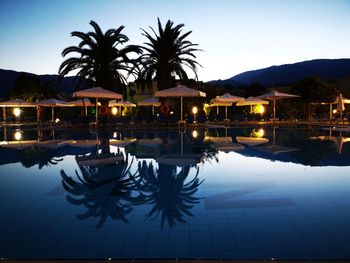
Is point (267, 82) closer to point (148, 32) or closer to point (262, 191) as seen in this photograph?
point (148, 32)

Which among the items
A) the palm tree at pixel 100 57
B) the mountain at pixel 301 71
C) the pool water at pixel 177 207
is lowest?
the pool water at pixel 177 207

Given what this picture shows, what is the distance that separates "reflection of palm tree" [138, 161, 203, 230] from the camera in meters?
4.20

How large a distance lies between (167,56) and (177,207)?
18076 millimetres

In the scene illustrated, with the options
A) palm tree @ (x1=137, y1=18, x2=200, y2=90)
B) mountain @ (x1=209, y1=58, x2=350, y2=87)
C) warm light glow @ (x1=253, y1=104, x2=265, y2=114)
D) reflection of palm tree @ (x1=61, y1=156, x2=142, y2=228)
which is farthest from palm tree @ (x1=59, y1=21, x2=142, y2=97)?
mountain @ (x1=209, y1=58, x2=350, y2=87)

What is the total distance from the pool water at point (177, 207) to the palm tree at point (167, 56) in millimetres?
13902

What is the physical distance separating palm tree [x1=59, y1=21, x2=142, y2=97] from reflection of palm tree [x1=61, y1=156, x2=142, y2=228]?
14.6 m

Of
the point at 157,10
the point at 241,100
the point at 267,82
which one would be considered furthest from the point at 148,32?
the point at 267,82

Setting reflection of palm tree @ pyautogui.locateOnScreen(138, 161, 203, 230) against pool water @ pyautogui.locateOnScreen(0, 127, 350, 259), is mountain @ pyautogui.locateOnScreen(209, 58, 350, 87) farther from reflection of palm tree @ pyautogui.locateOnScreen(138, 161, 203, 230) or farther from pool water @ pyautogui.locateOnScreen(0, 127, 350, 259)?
reflection of palm tree @ pyautogui.locateOnScreen(138, 161, 203, 230)

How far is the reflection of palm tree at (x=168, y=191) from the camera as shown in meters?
4.20

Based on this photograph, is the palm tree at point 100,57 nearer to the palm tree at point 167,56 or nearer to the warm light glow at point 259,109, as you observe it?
the palm tree at point 167,56

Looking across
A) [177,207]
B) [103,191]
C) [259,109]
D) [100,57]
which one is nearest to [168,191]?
[177,207]

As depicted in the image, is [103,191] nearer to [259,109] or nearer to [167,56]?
[167,56]

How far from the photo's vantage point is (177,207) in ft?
14.6

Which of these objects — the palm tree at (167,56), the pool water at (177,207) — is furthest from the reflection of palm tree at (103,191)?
the palm tree at (167,56)
